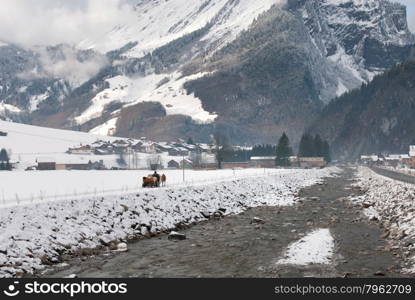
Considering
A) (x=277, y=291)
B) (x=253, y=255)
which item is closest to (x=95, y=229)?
(x=253, y=255)

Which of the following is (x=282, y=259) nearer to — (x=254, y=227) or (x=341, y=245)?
(x=341, y=245)

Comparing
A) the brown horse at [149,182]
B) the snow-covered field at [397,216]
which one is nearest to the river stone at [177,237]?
the snow-covered field at [397,216]

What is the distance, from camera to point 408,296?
19.9 m

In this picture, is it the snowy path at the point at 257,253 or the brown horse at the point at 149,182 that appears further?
the brown horse at the point at 149,182

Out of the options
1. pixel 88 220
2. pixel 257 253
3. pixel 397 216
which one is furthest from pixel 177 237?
pixel 397 216

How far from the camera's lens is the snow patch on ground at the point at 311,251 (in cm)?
2934

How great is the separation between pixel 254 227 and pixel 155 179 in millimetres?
22102

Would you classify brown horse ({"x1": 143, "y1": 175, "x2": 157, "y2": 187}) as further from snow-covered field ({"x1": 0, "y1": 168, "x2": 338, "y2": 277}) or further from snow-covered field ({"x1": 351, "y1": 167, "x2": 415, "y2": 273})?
snow-covered field ({"x1": 351, "y1": 167, "x2": 415, "y2": 273})

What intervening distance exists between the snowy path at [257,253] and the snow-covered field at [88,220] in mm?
1861

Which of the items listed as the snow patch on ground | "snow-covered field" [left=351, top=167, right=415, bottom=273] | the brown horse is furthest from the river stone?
the brown horse

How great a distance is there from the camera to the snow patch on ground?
2934 cm

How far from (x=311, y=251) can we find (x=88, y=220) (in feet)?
54.8

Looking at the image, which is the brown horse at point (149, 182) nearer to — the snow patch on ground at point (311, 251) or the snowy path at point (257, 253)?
the snowy path at point (257, 253)

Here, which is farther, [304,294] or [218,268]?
[218,268]
